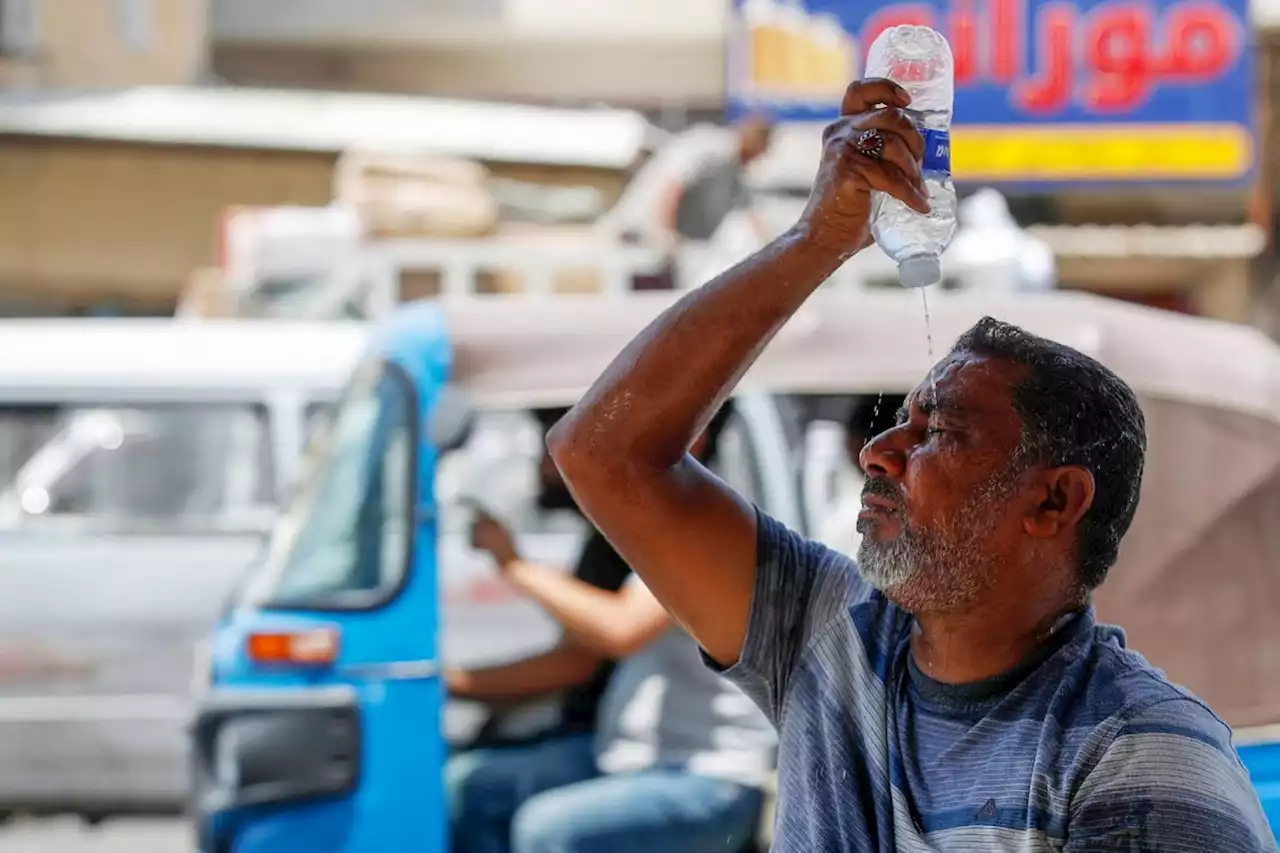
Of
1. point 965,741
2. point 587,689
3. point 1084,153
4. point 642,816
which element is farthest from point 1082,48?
point 965,741

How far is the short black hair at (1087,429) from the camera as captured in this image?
75.0 inches

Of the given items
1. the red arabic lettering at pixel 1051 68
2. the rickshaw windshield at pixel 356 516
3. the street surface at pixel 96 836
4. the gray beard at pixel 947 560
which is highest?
the red arabic lettering at pixel 1051 68

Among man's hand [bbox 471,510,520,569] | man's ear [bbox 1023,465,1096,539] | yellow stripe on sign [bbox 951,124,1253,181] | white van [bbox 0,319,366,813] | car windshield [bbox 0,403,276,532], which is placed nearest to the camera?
man's ear [bbox 1023,465,1096,539]

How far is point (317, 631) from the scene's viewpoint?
146 inches

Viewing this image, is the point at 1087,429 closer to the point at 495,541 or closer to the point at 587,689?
the point at 495,541

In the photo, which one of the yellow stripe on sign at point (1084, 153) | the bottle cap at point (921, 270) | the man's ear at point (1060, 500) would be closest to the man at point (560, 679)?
the bottle cap at point (921, 270)

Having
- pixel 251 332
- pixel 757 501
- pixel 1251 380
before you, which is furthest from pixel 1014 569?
pixel 251 332

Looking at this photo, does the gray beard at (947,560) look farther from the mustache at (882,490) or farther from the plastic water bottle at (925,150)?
the plastic water bottle at (925,150)

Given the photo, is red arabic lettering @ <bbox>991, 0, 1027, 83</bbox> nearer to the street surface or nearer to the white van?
the white van

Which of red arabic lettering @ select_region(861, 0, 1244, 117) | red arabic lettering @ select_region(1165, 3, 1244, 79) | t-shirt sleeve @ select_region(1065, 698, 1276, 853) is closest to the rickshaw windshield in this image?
t-shirt sleeve @ select_region(1065, 698, 1276, 853)

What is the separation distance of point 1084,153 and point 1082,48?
2.60 ft

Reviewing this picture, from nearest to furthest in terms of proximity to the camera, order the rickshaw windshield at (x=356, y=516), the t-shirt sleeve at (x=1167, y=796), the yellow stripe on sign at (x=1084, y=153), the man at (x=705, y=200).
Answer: the t-shirt sleeve at (x=1167, y=796) → the rickshaw windshield at (x=356, y=516) → the man at (x=705, y=200) → the yellow stripe on sign at (x=1084, y=153)

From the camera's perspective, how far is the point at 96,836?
7020 millimetres

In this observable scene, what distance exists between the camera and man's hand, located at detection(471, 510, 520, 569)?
4133 mm
